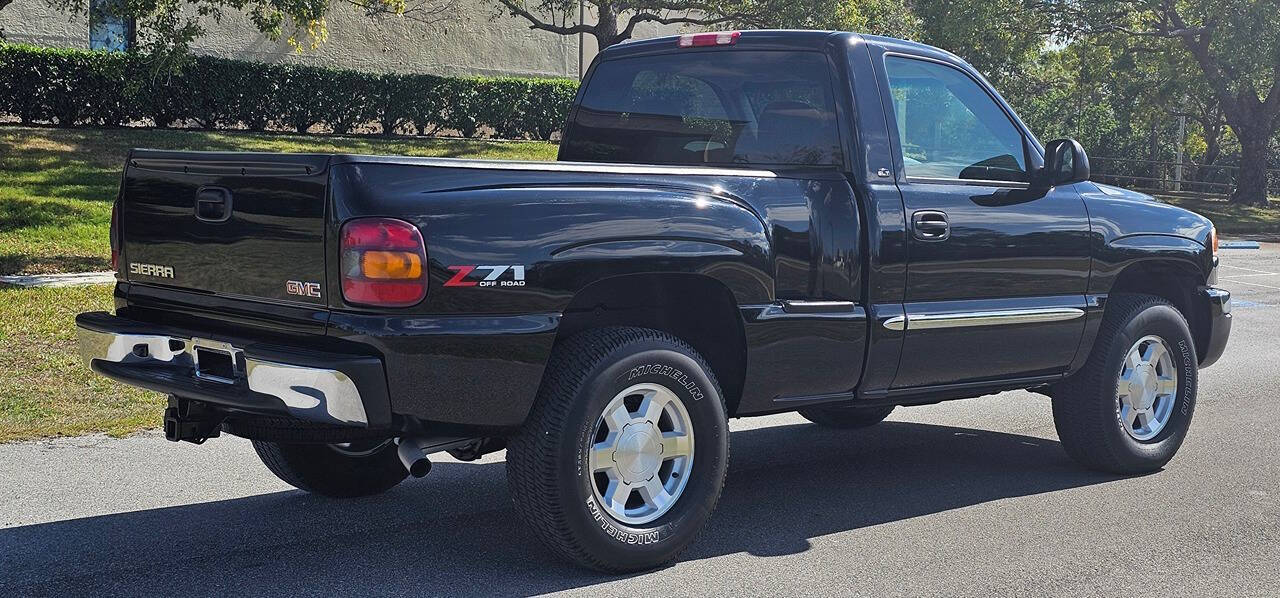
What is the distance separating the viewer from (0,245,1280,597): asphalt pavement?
15.7 feet

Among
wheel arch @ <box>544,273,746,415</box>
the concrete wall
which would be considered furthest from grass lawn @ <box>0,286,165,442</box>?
the concrete wall

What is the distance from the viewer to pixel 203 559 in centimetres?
488

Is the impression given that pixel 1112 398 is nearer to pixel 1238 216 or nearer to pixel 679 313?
pixel 679 313

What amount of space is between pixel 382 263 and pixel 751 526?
2.08 m

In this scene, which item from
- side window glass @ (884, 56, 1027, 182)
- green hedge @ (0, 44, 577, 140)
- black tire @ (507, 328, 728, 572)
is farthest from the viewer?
green hedge @ (0, 44, 577, 140)

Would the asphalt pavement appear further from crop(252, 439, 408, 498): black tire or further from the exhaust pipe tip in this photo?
the exhaust pipe tip

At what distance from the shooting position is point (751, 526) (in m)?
5.57

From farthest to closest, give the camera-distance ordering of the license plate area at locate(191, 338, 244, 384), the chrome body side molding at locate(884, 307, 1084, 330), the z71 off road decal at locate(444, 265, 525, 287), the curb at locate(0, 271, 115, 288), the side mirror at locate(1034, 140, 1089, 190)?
the curb at locate(0, 271, 115, 288) → the side mirror at locate(1034, 140, 1089, 190) → the chrome body side molding at locate(884, 307, 1084, 330) → the license plate area at locate(191, 338, 244, 384) → the z71 off road decal at locate(444, 265, 525, 287)

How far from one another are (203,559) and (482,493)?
4.64 feet

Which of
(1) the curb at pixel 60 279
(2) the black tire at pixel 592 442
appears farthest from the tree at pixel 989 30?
(2) the black tire at pixel 592 442

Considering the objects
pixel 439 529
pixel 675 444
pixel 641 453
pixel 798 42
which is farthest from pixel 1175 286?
pixel 439 529

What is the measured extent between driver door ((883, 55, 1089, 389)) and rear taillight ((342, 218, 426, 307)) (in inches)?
87.3

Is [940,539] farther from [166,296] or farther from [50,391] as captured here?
[50,391]

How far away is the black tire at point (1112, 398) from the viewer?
6488mm
